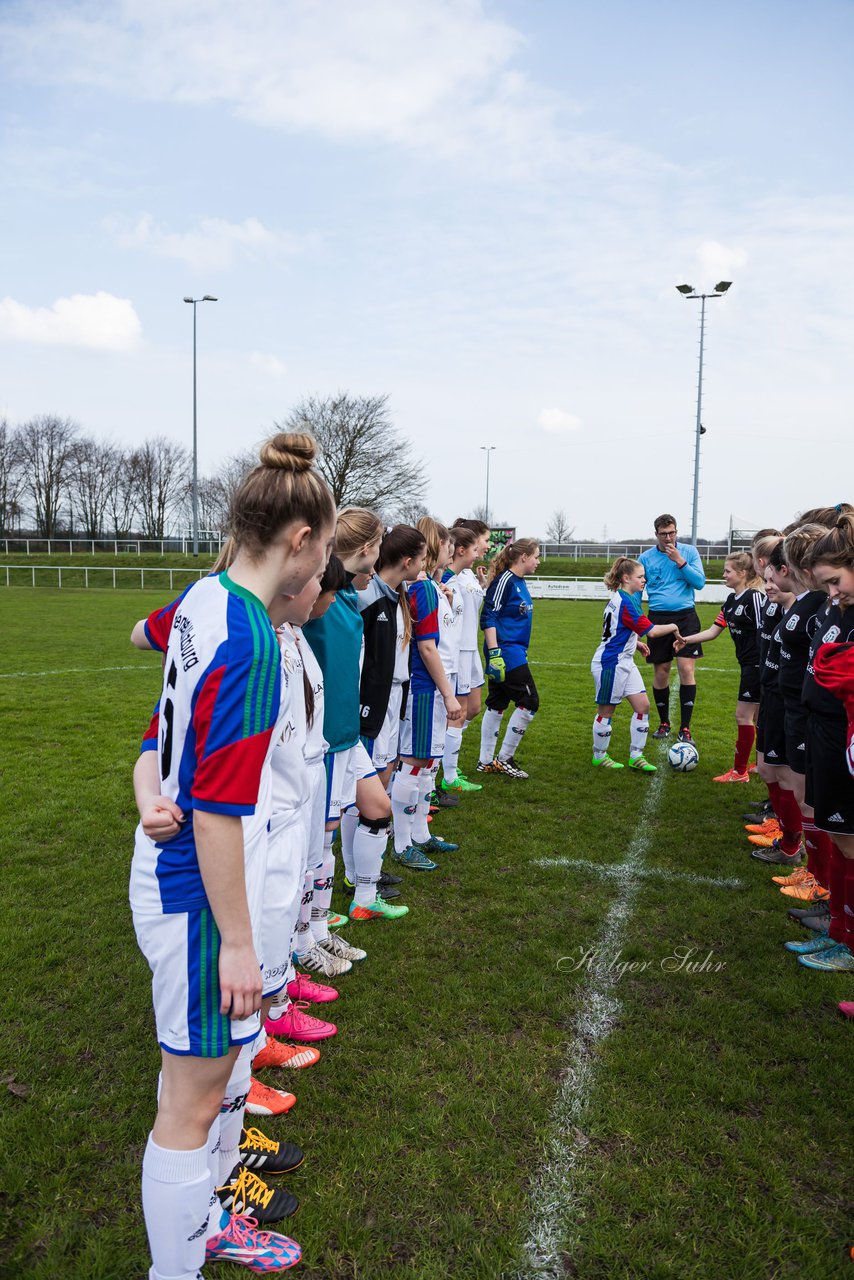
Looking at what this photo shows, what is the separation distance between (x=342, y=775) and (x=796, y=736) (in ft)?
8.40

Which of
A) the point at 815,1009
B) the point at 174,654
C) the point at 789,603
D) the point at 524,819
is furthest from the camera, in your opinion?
the point at 524,819

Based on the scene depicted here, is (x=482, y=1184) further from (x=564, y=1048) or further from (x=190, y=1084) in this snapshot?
(x=190, y=1084)

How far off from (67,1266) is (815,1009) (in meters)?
3.12

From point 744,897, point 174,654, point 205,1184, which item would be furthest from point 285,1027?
point 744,897

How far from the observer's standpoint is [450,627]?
651 centimetres

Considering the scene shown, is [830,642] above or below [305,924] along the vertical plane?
above

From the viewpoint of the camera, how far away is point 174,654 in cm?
171

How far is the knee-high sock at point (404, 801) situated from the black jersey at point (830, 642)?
2.48 metres

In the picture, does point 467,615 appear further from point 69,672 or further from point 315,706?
point 69,672

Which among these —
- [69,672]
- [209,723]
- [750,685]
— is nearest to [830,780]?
[209,723]

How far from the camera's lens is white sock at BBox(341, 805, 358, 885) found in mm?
4500

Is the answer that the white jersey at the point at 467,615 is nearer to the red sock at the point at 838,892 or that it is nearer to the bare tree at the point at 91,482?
the red sock at the point at 838,892

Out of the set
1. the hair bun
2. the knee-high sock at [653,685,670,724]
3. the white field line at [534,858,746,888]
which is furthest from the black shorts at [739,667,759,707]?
the hair bun

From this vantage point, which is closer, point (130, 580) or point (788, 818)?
point (788, 818)
